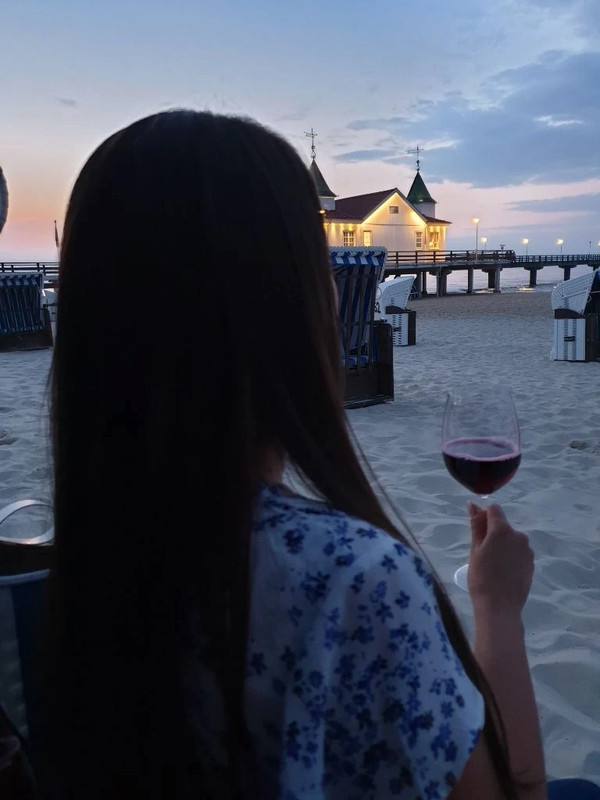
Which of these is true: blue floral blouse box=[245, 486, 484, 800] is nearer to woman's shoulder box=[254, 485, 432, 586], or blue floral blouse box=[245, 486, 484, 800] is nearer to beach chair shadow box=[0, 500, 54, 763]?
woman's shoulder box=[254, 485, 432, 586]

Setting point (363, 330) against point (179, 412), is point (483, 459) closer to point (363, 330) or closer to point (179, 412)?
point (179, 412)

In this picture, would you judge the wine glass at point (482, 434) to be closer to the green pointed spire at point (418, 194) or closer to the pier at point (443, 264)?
the pier at point (443, 264)

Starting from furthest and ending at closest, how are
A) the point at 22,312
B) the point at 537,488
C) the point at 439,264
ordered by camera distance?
the point at 439,264, the point at 22,312, the point at 537,488

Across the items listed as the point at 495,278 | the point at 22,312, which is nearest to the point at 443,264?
the point at 495,278

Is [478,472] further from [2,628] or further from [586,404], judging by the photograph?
A: [586,404]

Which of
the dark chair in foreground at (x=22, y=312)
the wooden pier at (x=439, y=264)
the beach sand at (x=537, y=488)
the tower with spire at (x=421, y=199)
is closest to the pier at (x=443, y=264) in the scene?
the wooden pier at (x=439, y=264)

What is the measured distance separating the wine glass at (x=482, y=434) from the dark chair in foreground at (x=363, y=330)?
484cm

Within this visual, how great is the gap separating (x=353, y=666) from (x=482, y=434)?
100cm

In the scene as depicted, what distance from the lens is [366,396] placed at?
6.97m

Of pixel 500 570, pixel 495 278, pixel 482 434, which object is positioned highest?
pixel 495 278

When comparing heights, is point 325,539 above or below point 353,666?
above

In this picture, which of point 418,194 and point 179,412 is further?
point 418,194

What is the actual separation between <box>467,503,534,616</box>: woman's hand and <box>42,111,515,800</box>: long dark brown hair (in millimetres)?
214

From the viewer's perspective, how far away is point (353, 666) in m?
0.66
